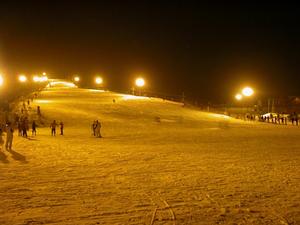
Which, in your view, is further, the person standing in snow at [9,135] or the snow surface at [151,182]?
the person standing in snow at [9,135]

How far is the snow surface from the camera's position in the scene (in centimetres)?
923

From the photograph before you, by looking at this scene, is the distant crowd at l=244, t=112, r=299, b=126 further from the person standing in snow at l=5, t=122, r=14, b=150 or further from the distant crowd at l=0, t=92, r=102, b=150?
the person standing in snow at l=5, t=122, r=14, b=150

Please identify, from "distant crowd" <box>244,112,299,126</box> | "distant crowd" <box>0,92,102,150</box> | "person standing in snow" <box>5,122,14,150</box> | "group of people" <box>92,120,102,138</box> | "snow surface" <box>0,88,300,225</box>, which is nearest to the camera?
"snow surface" <box>0,88,300,225</box>

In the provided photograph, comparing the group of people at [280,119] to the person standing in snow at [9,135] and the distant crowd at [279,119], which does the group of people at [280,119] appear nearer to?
the distant crowd at [279,119]

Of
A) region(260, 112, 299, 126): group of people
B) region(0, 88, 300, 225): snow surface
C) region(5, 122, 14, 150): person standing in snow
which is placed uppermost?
region(260, 112, 299, 126): group of people

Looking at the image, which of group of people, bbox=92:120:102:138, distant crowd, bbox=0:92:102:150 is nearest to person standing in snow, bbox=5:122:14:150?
distant crowd, bbox=0:92:102:150

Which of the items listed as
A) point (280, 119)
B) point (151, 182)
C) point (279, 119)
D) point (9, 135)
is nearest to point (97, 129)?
point (9, 135)

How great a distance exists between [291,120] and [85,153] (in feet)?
101

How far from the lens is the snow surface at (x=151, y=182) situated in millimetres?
9227

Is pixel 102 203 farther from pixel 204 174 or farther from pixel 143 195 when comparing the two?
pixel 204 174

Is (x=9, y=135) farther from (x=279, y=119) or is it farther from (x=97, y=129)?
(x=279, y=119)

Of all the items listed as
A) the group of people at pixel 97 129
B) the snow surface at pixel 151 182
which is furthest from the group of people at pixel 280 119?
the group of people at pixel 97 129

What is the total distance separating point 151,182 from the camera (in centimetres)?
1256

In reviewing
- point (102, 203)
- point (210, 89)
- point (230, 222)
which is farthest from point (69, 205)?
point (210, 89)
